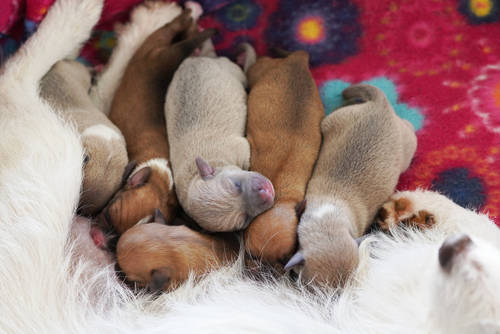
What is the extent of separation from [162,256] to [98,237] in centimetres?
25

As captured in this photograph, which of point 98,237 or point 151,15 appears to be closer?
point 98,237

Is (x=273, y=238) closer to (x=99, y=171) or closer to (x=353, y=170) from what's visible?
(x=353, y=170)

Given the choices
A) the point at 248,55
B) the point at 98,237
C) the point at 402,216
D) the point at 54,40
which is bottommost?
the point at 402,216

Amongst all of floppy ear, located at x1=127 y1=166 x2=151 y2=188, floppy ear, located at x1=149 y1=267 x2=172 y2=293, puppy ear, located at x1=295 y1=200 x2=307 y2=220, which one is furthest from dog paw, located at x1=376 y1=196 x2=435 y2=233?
A: floppy ear, located at x1=127 y1=166 x2=151 y2=188

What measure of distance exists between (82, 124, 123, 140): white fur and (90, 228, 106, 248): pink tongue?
0.36 m

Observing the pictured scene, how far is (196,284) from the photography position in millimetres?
1231

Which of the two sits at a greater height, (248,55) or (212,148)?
(248,55)

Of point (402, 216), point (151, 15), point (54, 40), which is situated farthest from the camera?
point (151, 15)

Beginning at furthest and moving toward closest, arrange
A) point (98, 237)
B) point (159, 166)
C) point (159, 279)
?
point (159, 166) → point (98, 237) → point (159, 279)

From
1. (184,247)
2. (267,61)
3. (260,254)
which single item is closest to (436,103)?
(267,61)

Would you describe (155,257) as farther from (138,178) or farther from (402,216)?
(402,216)

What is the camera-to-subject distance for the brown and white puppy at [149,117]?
145 cm

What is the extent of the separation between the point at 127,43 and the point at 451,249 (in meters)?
1.60

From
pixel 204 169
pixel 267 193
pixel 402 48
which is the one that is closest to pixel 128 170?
pixel 204 169
